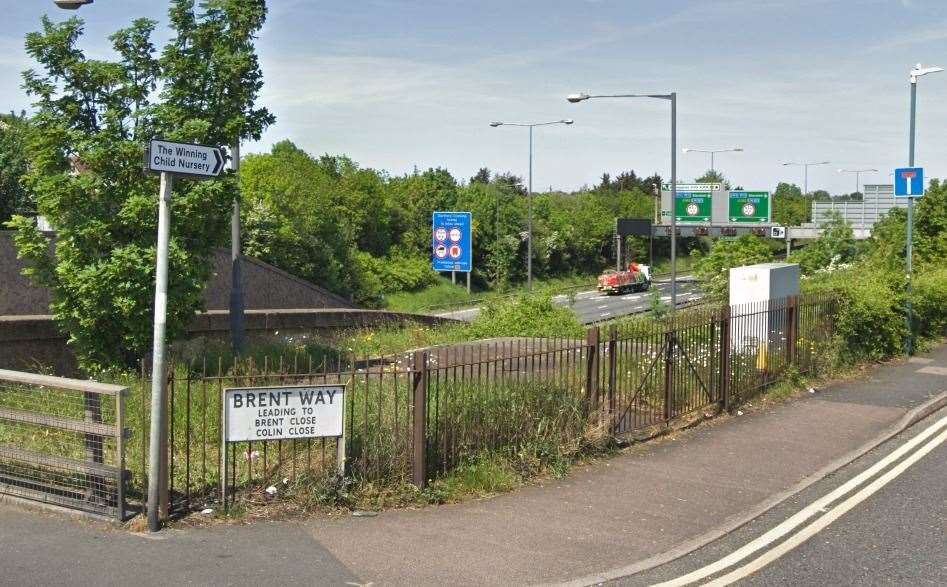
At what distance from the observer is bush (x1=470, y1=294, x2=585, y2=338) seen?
65.2ft

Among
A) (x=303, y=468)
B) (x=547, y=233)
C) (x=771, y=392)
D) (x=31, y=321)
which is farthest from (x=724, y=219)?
(x=303, y=468)

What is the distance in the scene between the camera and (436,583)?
670 centimetres

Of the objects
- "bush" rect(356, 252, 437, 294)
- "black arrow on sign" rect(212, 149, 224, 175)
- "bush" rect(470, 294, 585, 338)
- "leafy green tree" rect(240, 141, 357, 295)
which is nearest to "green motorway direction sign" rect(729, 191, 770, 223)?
"bush" rect(356, 252, 437, 294)

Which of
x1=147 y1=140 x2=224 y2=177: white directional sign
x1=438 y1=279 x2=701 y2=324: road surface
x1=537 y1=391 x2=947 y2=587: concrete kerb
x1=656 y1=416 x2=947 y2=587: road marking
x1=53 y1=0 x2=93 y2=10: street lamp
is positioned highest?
x1=53 y1=0 x2=93 y2=10: street lamp

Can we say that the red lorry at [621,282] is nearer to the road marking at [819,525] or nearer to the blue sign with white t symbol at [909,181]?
the blue sign with white t symbol at [909,181]

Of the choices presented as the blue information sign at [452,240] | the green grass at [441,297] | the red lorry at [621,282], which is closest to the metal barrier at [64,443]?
the blue information sign at [452,240]

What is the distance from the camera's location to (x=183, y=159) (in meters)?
7.62

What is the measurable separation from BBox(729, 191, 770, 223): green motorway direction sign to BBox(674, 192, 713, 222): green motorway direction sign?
1339 mm

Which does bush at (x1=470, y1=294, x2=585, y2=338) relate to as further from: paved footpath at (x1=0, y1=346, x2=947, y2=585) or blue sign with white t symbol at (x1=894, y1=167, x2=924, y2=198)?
paved footpath at (x1=0, y1=346, x2=947, y2=585)

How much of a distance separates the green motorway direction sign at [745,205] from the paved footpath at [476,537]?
47.0 meters

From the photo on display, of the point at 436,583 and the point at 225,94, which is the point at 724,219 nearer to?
the point at 225,94

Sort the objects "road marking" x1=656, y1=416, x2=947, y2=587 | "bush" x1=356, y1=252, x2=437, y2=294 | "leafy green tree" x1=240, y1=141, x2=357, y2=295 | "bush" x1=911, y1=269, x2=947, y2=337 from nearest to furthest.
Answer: "road marking" x1=656, y1=416, x2=947, y2=587 → "bush" x1=911, y1=269, x2=947, y2=337 → "leafy green tree" x1=240, y1=141, x2=357, y2=295 → "bush" x1=356, y1=252, x2=437, y2=294

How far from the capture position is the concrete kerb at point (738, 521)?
7.03 metres

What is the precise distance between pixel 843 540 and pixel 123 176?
9.81 metres
